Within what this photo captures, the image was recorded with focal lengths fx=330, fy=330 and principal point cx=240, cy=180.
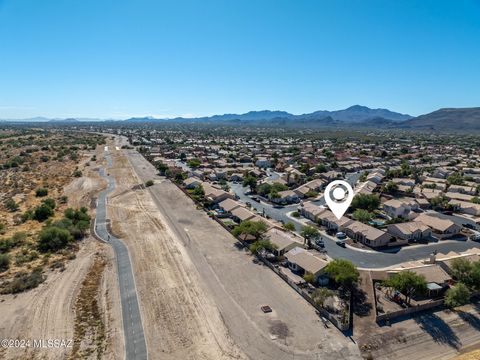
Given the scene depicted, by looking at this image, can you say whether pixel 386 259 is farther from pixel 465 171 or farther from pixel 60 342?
pixel 465 171

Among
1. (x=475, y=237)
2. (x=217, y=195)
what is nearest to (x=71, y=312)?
(x=217, y=195)

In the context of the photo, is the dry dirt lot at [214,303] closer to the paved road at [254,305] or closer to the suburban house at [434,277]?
the paved road at [254,305]

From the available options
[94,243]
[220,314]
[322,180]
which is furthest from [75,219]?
[322,180]

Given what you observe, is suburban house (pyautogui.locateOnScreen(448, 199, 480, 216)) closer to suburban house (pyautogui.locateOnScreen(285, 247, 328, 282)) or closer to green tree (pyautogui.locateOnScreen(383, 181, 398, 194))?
green tree (pyautogui.locateOnScreen(383, 181, 398, 194))

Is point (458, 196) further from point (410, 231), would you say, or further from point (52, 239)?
point (52, 239)

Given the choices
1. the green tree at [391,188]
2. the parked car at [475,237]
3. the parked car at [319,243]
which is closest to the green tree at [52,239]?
the parked car at [319,243]

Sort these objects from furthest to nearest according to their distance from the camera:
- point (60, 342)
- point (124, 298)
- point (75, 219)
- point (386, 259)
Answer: point (75, 219) < point (386, 259) < point (124, 298) < point (60, 342)

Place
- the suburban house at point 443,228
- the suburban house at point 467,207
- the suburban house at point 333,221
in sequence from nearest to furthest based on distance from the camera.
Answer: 1. the suburban house at point 443,228
2. the suburban house at point 333,221
3. the suburban house at point 467,207
